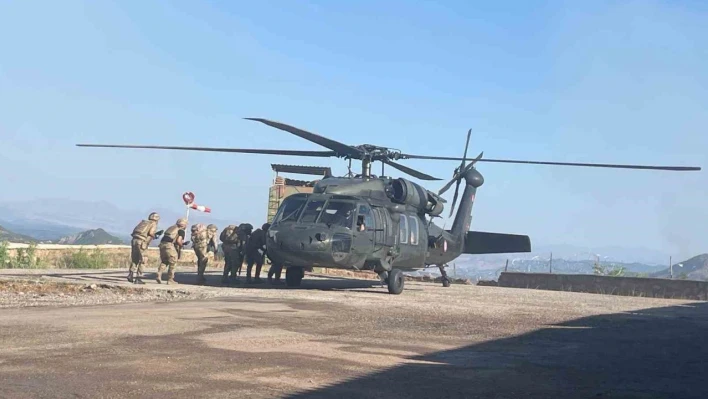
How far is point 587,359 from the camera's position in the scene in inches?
349

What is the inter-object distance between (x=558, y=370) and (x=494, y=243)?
15.6 m

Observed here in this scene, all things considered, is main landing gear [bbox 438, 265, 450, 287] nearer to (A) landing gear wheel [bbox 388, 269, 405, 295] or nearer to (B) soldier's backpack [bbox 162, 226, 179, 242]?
(A) landing gear wheel [bbox 388, 269, 405, 295]

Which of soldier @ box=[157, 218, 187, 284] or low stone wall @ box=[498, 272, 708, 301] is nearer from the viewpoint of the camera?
soldier @ box=[157, 218, 187, 284]

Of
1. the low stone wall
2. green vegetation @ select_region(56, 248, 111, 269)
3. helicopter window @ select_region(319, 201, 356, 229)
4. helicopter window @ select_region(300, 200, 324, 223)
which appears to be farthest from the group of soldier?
the low stone wall

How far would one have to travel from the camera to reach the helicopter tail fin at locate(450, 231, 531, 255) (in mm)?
22922

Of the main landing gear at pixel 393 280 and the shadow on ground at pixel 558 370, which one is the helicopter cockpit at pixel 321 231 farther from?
the shadow on ground at pixel 558 370

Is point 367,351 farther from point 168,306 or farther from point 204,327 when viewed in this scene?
point 168,306

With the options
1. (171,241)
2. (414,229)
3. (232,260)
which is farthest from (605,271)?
(171,241)

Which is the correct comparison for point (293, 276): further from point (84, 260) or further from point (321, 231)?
point (84, 260)

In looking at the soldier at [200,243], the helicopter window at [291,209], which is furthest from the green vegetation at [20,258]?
the helicopter window at [291,209]

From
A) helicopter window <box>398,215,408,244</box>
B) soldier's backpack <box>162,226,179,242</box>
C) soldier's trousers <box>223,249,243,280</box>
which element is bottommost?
soldier's trousers <box>223,249,243,280</box>

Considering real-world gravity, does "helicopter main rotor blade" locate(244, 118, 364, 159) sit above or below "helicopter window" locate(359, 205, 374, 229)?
above

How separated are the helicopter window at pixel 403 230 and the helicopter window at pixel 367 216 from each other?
127 centimetres

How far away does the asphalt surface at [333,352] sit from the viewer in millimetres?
6543
